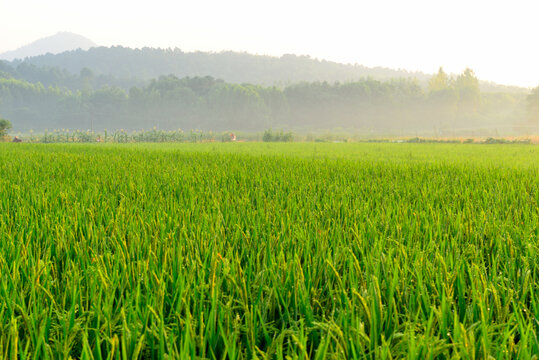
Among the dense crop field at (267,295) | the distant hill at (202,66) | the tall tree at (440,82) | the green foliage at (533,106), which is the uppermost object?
the distant hill at (202,66)

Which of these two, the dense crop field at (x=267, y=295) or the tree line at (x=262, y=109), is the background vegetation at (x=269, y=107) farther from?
the dense crop field at (x=267, y=295)

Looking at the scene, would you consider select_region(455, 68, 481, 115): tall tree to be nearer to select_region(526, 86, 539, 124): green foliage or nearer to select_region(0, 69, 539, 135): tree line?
select_region(0, 69, 539, 135): tree line

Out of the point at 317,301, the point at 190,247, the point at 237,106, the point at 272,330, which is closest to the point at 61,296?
the point at 190,247

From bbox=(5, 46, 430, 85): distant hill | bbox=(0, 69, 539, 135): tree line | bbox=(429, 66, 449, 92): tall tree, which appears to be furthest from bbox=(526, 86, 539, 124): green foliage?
bbox=(5, 46, 430, 85): distant hill

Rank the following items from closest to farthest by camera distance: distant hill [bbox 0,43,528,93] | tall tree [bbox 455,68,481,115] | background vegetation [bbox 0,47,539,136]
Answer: tall tree [bbox 455,68,481,115] → background vegetation [bbox 0,47,539,136] → distant hill [bbox 0,43,528,93]

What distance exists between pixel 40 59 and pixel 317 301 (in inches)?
8653

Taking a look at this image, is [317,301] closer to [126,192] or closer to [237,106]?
[126,192]

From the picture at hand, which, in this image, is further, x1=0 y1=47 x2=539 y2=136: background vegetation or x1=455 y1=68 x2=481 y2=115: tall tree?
x1=0 y1=47 x2=539 y2=136: background vegetation

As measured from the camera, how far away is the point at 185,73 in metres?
172

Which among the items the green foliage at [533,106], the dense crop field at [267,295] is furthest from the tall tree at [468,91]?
the dense crop field at [267,295]

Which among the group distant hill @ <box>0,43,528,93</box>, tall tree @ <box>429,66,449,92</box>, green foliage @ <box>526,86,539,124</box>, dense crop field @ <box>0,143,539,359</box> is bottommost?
dense crop field @ <box>0,143,539,359</box>

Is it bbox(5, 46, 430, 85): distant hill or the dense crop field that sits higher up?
bbox(5, 46, 430, 85): distant hill

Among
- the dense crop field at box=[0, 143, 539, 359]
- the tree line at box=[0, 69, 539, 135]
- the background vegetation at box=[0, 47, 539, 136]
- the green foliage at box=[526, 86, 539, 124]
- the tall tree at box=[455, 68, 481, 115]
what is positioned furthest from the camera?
the tree line at box=[0, 69, 539, 135]

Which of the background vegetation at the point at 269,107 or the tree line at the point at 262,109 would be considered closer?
the background vegetation at the point at 269,107
